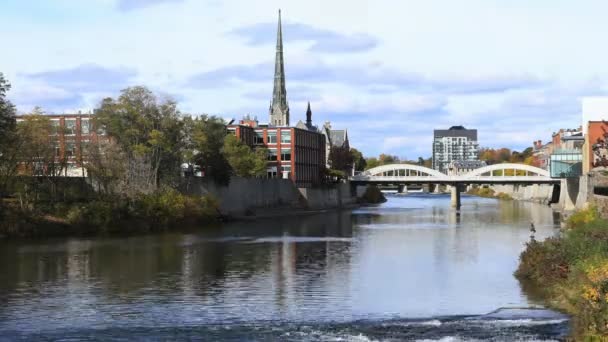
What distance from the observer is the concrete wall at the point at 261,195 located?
10606cm

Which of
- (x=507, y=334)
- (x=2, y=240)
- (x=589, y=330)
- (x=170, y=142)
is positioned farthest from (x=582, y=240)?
(x=170, y=142)

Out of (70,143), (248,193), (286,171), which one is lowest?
(248,193)

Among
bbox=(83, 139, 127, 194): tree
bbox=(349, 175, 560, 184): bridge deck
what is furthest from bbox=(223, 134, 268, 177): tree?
bbox=(349, 175, 560, 184): bridge deck

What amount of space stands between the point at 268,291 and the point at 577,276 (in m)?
14.2

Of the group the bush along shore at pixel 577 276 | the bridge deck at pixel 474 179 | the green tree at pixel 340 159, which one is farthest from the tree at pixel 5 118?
the green tree at pixel 340 159

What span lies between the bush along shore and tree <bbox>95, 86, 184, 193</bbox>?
52.8 m

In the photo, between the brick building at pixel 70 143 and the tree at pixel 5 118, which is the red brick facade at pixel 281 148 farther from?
the tree at pixel 5 118

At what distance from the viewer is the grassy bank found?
250ft

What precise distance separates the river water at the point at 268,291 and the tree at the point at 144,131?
60.5 feet

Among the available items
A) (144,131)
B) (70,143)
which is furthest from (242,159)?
(70,143)

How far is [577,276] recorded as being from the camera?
110ft

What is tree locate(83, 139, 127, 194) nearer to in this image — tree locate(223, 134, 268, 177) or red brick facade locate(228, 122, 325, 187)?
tree locate(223, 134, 268, 177)

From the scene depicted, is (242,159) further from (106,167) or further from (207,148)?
(106,167)

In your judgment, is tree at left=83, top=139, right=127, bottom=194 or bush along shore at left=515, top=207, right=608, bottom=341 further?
tree at left=83, top=139, right=127, bottom=194
